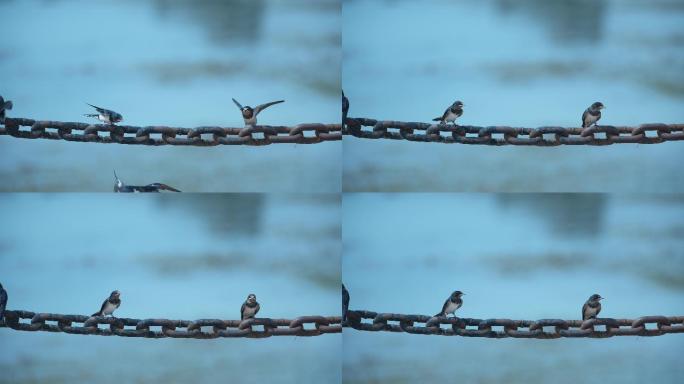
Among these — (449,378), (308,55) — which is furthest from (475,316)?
(308,55)

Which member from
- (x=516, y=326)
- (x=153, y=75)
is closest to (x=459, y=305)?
(x=516, y=326)

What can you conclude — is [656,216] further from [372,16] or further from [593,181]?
[372,16]

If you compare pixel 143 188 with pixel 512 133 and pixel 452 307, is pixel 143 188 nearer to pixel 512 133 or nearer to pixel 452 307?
pixel 452 307

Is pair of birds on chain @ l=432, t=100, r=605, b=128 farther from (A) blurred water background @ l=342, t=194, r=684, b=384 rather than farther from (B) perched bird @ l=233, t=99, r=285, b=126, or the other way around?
(B) perched bird @ l=233, t=99, r=285, b=126

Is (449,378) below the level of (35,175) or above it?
below

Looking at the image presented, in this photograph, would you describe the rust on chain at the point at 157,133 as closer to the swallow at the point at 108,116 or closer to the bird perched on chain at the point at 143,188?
the swallow at the point at 108,116

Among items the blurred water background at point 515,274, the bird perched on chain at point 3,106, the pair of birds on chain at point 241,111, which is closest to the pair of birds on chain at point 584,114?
the blurred water background at point 515,274

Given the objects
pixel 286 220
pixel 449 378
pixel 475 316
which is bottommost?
pixel 449 378
